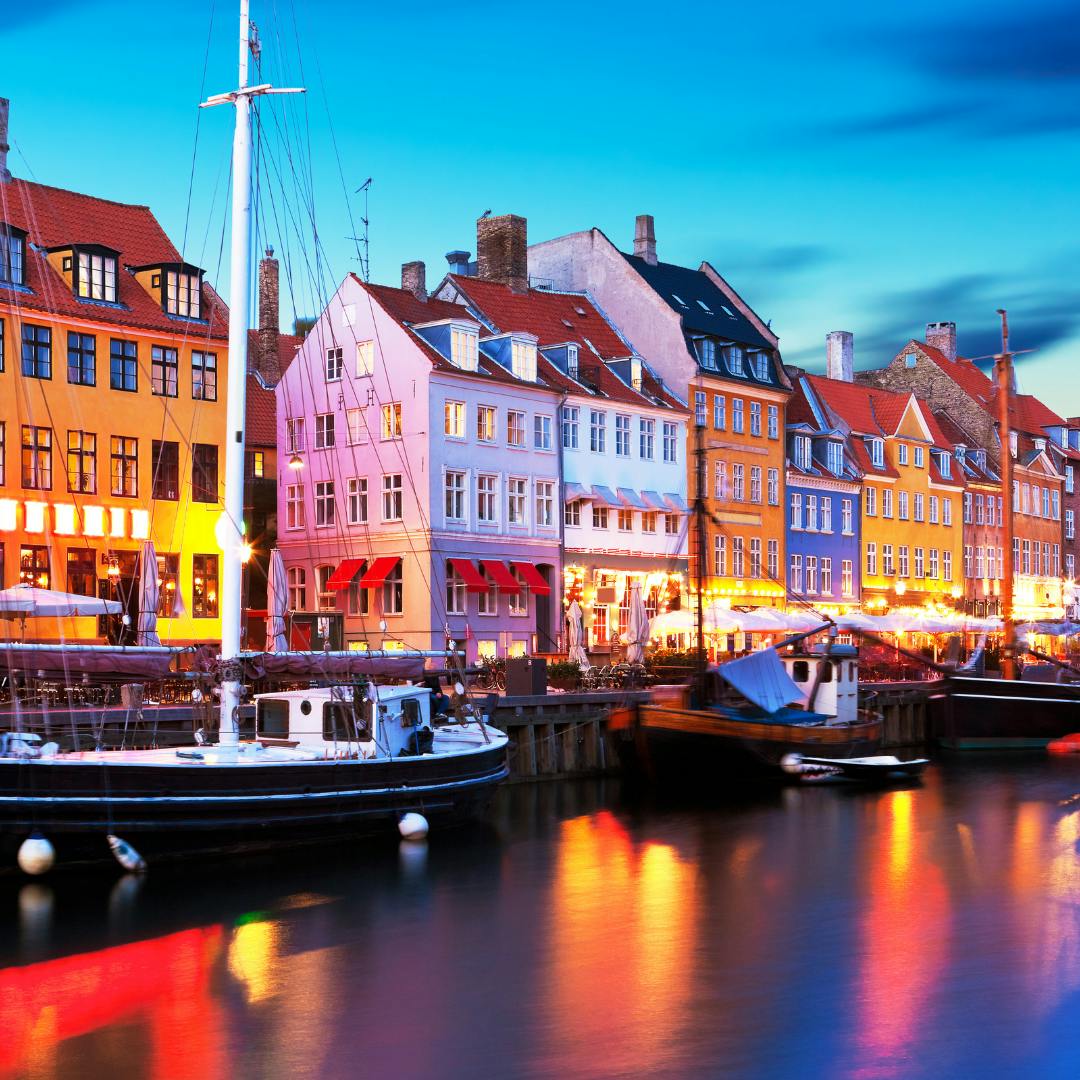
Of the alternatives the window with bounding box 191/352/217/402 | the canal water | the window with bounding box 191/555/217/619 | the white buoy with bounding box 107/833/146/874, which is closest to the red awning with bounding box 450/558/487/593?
the window with bounding box 191/555/217/619

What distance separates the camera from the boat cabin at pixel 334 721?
Answer: 2927 cm

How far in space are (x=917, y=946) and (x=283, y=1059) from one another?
9506mm

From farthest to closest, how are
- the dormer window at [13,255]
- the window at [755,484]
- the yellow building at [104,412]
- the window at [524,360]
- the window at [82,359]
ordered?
the window at [755,484]
the window at [524,360]
the window at [82,359]
the yellow building at [104,412]
the dormer window at [13,255]

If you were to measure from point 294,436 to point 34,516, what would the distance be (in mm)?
13275

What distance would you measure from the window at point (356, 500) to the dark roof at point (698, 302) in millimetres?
16192

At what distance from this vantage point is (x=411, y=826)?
29641 millimetres

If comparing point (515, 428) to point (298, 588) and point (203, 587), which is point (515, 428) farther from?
point (203, 587)

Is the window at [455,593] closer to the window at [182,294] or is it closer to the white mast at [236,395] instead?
the window at [182,294]

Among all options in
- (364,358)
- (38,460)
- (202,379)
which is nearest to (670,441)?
(364,358)

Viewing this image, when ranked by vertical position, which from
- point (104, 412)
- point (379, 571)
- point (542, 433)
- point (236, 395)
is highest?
point (542, 433)

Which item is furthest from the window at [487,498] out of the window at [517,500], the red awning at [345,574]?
the red awning at [345,574]

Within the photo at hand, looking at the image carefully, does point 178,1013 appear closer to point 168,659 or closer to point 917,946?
point 917,946

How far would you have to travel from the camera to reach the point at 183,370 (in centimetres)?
4797

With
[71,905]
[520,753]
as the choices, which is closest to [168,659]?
[71,905]
